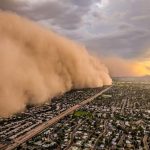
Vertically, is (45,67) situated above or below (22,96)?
above

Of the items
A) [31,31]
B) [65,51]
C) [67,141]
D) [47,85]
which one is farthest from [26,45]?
[67,141]

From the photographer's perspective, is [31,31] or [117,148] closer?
[117,148]

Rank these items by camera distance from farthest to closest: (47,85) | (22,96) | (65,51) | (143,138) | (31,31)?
1. (65,51)
2. (31,31)
3. (47,85)
4. (22,96)
5. (143,138)

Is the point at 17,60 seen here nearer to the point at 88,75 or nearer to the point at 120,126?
the point at 120,126

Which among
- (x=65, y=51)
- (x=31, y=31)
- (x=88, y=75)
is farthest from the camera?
(x=88, y=75)

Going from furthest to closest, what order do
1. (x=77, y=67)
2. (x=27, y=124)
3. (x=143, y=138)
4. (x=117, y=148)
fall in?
(x=77, y=67) → (x=27, y=124) → (x=143, y=138) → (x=117, y=148)

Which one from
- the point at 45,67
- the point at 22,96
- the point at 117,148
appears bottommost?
the point at 117,148

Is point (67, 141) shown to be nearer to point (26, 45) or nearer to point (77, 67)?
point (26, 45)

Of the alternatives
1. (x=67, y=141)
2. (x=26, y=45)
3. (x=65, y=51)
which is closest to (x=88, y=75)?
(x=65, y=51)

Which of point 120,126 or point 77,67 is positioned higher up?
point 77,67
